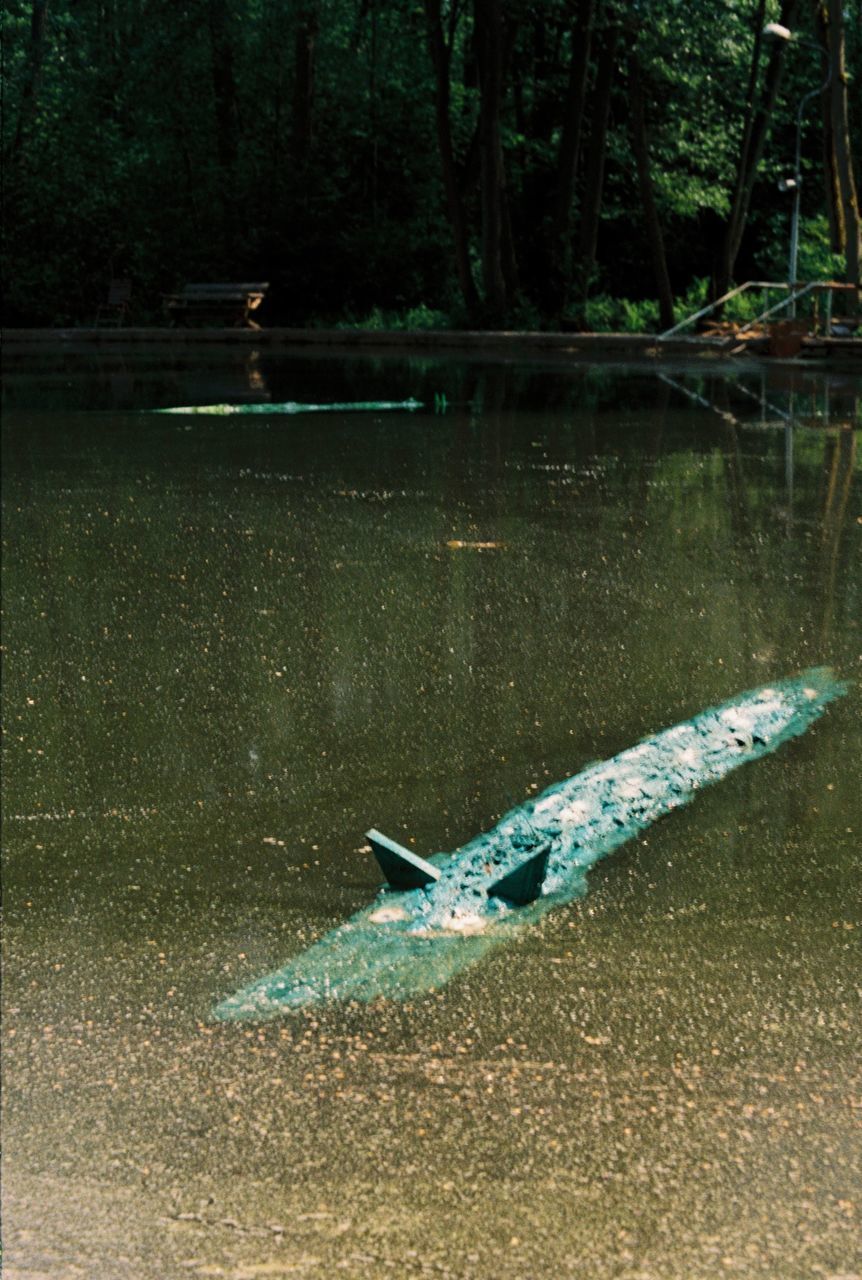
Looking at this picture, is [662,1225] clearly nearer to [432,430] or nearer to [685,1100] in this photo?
[685,1100]

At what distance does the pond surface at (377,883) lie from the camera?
272 centimetres

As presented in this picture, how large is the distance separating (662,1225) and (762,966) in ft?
3.53

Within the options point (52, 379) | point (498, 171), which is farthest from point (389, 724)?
point (498, 171)

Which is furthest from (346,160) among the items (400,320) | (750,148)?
(750,148)

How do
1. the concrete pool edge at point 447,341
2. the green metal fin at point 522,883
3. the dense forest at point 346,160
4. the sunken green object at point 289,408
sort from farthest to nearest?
the dense forest at point 346,160, the concrete pool edge at point 447,341, the sunken green object at point 289,408, the green metal fin at point 522,883

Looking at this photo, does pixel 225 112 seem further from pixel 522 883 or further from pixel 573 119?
pixel 522 883

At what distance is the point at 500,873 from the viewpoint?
4.23 meters

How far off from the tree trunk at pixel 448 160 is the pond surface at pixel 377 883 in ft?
63.8

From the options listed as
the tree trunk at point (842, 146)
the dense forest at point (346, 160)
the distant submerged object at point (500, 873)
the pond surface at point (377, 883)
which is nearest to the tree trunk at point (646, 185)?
the dense forest at point (346, 160)

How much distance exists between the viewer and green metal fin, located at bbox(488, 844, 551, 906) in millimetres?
4047

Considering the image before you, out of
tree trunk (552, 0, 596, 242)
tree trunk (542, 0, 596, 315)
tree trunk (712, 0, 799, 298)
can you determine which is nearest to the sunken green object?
tree trunk (552, 0, 596, 242)

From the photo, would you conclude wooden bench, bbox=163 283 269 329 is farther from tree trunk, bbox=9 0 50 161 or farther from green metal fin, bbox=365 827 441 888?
green metal fin, bbox=365 827 441 888

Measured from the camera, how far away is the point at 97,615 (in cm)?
735

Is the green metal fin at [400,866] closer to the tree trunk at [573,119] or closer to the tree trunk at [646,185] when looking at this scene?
the tree trunk at [573,119]
